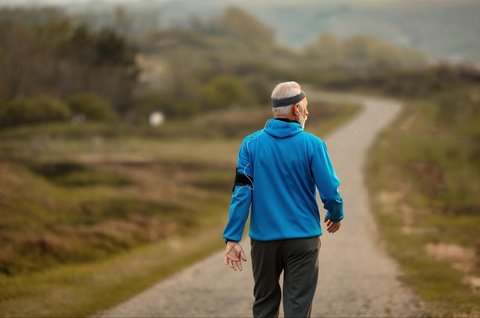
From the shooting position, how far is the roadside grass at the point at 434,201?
1011 centimetres

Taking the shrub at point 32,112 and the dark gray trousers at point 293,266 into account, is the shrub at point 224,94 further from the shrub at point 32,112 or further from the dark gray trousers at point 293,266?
the dark gray trousers at point 293,266

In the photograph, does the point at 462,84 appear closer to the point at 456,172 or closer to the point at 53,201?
the point at 456,172

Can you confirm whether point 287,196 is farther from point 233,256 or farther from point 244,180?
point 233,256

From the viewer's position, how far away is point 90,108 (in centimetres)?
4816

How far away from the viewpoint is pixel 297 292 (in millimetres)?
4793

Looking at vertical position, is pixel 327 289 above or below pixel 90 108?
above

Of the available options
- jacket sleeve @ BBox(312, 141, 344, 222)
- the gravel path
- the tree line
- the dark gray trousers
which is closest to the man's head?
jacket sleeve @ BBox(312, 141, 344, 222)

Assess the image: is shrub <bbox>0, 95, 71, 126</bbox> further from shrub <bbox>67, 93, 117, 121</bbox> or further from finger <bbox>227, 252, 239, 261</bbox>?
finger <bbox>227, 252, 239, 261</bbox>

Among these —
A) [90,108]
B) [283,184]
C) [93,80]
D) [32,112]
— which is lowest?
[90,108]

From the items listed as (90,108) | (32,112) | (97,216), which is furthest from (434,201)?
(90,108)

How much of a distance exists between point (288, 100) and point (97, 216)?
44.7 ft

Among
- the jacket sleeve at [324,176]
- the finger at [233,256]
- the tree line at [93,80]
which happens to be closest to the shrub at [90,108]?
the tree line at [93,80]

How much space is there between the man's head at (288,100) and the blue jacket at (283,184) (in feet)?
0.23

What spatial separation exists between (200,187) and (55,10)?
57.0m
